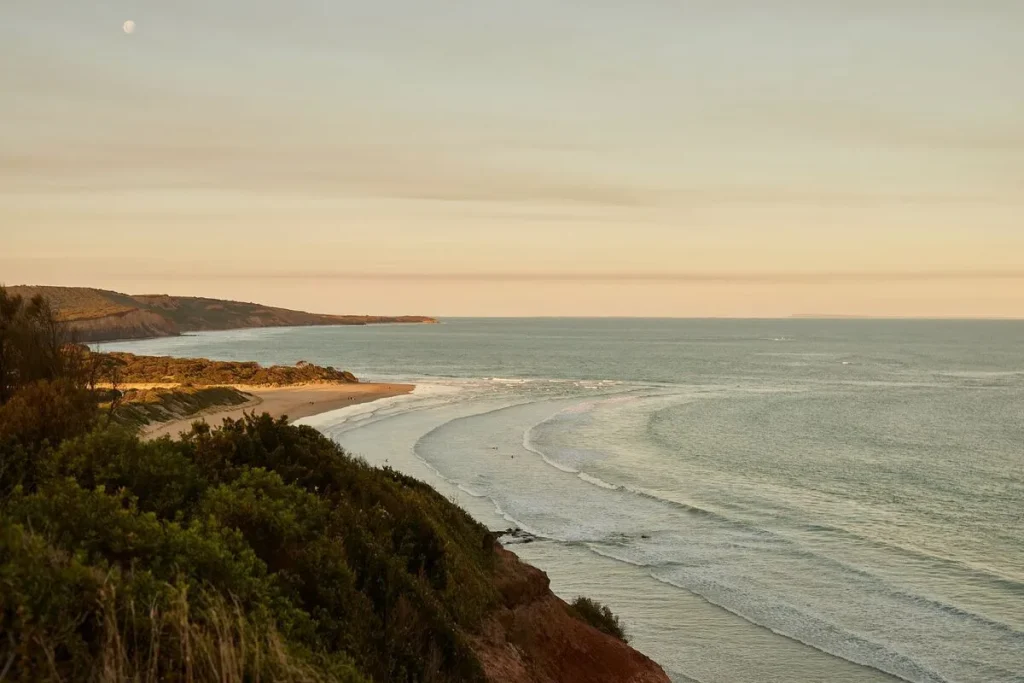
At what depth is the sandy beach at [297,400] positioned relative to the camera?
5703cm

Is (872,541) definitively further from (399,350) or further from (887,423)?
(399,350)

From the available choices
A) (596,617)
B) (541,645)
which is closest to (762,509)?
(596,617)

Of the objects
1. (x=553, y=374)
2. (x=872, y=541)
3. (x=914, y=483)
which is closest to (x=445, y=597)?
(x=872, y=541)

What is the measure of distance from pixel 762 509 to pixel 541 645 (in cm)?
2120

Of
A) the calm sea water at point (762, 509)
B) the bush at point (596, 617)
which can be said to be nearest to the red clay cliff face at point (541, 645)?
the bush at point (596, 617)

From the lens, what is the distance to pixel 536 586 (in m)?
15.1

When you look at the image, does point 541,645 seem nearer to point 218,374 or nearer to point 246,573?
point 246,573

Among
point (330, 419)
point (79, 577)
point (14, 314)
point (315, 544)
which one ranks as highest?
point (14, 314)

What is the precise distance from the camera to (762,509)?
108ft

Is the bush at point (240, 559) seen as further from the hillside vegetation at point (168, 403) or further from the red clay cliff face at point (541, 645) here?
the hillside vegetation at point (168, 403)

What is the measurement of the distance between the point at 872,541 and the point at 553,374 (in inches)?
3191

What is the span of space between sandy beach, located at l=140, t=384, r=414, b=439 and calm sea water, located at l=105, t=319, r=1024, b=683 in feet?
16.5

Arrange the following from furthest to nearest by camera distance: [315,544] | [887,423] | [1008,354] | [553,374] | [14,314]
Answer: [1008,354] < [553,374] < [887,423] < [14,314] < [315,544]

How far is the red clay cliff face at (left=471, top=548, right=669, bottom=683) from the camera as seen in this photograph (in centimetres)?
1251
